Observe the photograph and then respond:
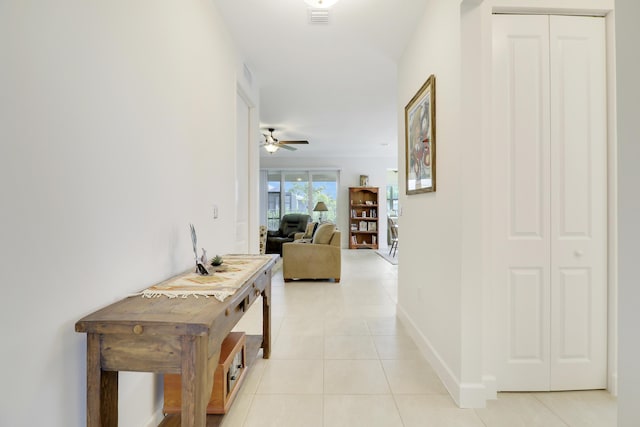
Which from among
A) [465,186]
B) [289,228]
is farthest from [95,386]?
[289,228]

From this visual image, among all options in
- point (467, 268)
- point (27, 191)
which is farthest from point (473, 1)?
point (27, 191)

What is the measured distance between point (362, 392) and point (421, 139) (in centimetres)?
187

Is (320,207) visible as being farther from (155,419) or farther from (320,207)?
(155,419)

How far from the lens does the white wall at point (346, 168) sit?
378 inches

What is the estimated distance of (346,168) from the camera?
9.70 meters

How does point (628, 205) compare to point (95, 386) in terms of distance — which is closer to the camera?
point (628, 205)

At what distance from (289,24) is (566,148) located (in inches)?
90.1

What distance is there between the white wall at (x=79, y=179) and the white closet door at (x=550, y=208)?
1.92m

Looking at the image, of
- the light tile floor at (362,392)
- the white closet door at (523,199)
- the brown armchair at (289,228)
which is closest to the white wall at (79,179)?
the light tile floor at (362,392)

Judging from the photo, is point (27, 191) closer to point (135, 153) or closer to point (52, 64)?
point (52, 64)

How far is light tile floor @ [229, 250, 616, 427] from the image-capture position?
1.74 meters

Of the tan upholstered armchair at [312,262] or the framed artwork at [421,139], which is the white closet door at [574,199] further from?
the tan upholstered armchair at [312,262]

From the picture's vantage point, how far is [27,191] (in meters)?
0.94

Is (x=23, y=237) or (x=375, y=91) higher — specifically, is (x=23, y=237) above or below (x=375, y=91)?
below
